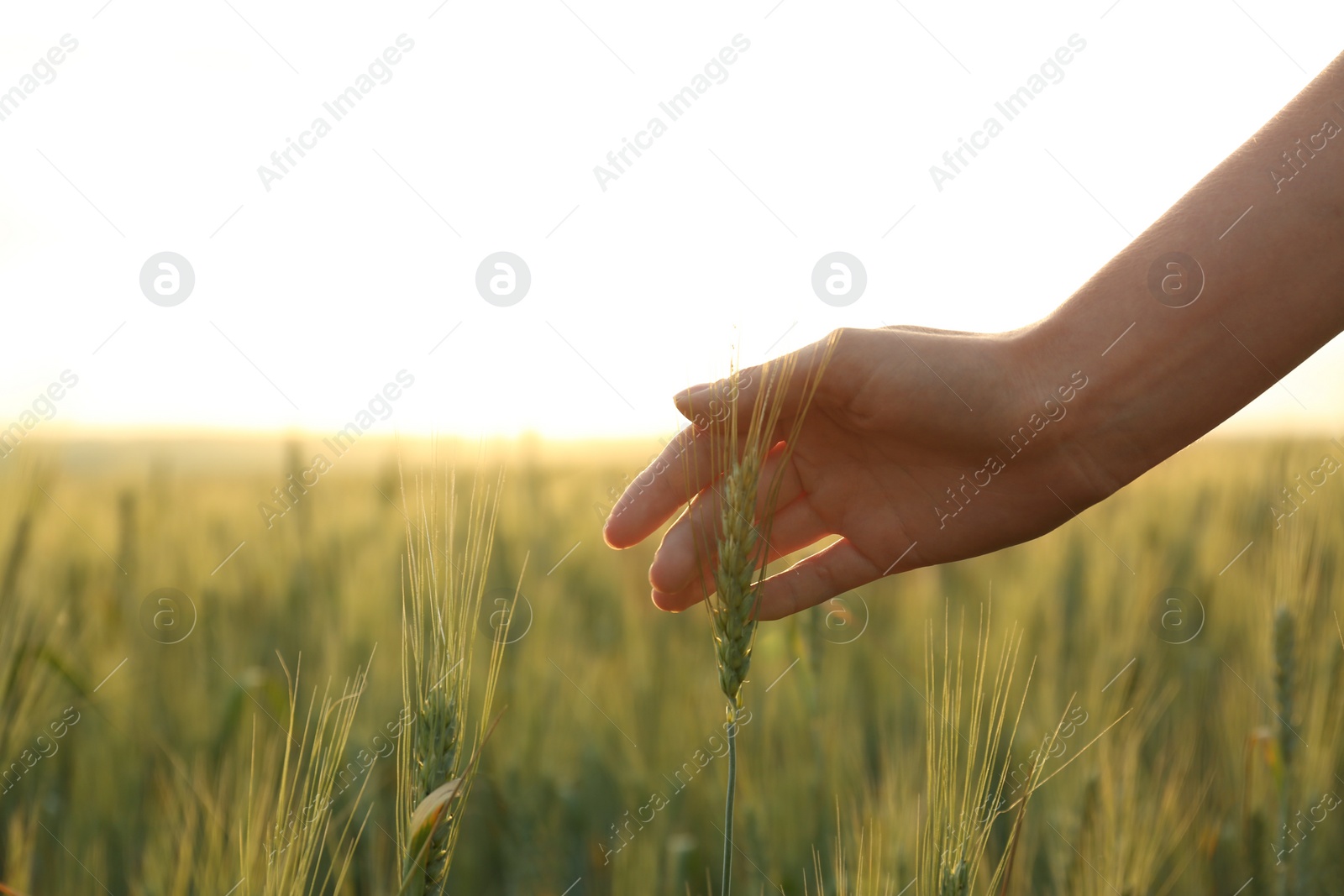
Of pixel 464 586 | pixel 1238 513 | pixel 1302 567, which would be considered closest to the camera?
pixel 464 586

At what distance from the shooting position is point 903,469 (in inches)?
67.2

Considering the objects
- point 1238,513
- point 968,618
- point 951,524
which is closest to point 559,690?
point 951,524

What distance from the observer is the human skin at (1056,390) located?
56.3 inches

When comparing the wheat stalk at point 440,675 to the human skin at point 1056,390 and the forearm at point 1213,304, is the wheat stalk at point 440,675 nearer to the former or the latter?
the human skin at point 1056,390

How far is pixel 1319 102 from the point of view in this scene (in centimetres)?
142

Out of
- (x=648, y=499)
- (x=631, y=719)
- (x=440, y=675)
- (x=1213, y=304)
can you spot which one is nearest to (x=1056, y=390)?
(x=1213, y=304)

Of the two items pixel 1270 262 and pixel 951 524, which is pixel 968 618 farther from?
pixel 1270 262

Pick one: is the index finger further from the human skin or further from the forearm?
the forearm

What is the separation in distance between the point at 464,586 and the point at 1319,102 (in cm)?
161

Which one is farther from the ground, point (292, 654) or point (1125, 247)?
point (292, 654)

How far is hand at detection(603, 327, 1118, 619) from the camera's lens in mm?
1491

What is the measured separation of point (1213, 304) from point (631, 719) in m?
1.78

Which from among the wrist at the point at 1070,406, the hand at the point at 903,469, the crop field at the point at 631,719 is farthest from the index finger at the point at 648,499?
the wrist at the point at 1070,406

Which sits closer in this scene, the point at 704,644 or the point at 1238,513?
the point at 704,644
